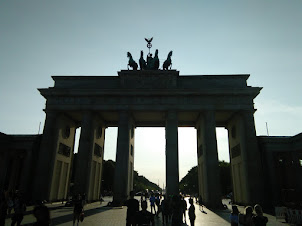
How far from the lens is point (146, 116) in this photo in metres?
35.1

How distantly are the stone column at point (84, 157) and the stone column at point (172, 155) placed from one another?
10605 millimetres

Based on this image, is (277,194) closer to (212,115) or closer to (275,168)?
(275,168)

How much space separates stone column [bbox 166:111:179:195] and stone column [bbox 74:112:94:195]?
10605 mm

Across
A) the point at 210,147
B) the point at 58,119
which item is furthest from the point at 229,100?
the point at 58,119

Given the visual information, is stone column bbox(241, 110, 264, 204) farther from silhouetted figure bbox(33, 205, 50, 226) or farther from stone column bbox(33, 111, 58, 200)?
silhouetted figure bbox(33, 205, 50, 226)

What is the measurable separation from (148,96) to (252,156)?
15.9 meters

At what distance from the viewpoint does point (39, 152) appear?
30531 mm

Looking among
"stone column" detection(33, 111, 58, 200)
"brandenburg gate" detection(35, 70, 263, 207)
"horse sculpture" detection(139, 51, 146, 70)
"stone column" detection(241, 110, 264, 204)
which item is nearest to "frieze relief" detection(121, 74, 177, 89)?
"brandenburg gate" detection(35, 70, 263, 207)

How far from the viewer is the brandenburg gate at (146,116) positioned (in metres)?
28.6

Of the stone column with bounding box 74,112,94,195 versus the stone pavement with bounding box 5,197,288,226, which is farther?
the stone column with bounding box 74,112,94,195

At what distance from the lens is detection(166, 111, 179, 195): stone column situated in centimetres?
2789

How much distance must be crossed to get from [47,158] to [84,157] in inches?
195

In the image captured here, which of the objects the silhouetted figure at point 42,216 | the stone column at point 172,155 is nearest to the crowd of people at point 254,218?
the silhouetted figure at point 42,216

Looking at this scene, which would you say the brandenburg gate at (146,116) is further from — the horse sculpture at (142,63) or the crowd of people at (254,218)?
the crowd of people at (254,218)
